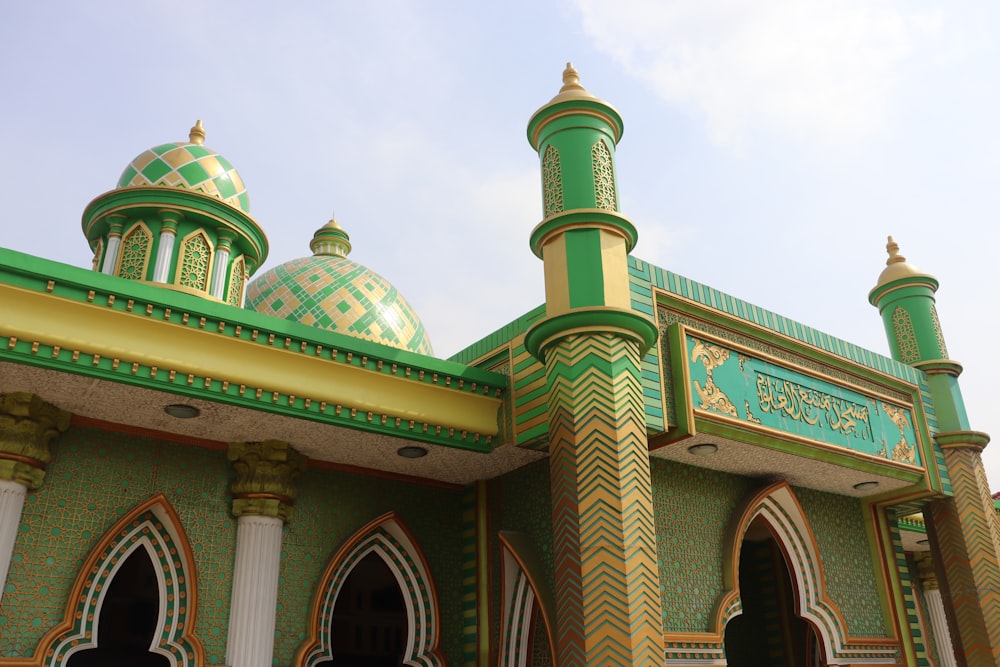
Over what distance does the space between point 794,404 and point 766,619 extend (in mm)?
4472

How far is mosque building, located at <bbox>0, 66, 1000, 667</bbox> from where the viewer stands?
5375 millimetres

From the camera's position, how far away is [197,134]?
932 cm

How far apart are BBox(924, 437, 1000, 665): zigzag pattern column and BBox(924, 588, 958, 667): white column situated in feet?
8.41

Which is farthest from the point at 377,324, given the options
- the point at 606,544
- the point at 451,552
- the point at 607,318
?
the point at 606,544

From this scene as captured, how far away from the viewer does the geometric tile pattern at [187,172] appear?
27.6 ft

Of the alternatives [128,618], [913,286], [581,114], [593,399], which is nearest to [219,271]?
[128,618]

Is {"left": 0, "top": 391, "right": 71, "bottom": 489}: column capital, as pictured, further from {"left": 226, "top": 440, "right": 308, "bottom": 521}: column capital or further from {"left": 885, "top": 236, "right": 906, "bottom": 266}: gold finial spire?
{"left": 885, "top": 236, "right": 906, "bottom": 266}: gold finial spire

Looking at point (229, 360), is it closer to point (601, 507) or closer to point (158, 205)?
point (601, 507)

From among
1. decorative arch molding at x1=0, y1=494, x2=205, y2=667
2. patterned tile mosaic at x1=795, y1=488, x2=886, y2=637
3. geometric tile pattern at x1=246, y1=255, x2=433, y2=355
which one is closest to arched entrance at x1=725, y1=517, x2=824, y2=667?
patterned tile mosaic at x1=795, y1=488, x2=886, y2=637

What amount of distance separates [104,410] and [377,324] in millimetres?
4362

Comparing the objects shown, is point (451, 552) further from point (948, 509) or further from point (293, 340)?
point (948, 509)

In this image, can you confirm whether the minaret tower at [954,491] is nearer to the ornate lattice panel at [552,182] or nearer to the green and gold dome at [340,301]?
the ornate lattice panel at [552,182]

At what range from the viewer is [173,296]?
5445mm

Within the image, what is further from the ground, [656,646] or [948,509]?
[948,509]
